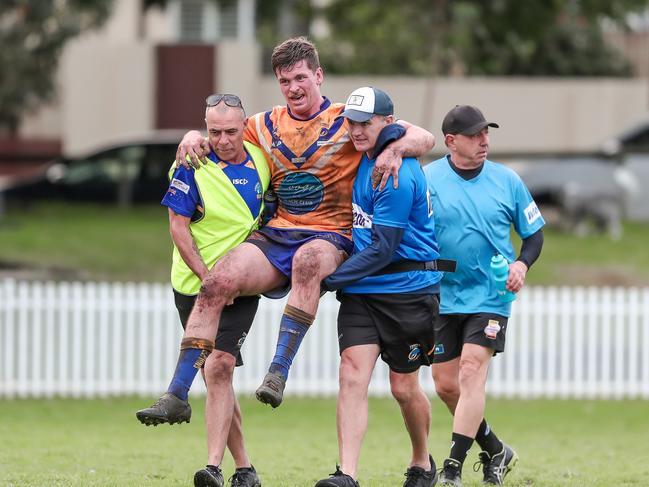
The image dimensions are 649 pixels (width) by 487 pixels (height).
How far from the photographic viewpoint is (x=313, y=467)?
9359 mm

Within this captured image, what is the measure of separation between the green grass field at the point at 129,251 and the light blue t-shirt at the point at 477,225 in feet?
39.7

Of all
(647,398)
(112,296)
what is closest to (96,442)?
(112,296)

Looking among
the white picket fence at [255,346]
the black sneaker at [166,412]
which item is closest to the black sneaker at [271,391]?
the black sneaker at [166,412]

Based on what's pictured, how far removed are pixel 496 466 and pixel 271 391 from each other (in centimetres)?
214

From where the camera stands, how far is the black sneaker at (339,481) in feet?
22.8

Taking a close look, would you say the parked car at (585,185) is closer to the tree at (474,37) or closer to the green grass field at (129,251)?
the green grass field at (129,251)

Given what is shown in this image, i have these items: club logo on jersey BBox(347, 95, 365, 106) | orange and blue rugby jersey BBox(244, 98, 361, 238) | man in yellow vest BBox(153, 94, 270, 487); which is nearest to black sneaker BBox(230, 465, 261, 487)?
man in yellow vest BBox(153, 94, 270, 487)

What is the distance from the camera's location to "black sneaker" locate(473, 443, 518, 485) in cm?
838

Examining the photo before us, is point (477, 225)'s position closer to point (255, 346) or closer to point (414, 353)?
point (414, 353)

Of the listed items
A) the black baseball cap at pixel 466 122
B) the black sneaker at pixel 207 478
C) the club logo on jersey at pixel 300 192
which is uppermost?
the black baseball cap at pixel 466 122

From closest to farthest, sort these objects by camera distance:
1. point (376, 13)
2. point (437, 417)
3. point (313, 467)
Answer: point (313, 467)
point (437, 417)
point (376, 13)

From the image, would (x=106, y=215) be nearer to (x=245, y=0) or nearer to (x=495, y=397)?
(x=245, y=0)

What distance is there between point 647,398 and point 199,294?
9.25 m

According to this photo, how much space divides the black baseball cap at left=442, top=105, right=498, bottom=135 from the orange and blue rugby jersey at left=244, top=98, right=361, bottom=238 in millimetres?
841
